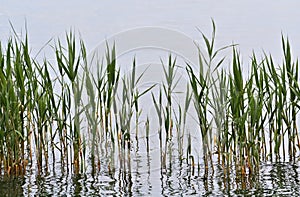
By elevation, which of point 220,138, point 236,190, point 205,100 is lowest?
point 236,190

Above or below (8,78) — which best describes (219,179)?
below

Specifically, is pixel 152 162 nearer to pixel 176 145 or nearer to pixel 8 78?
pixel 176 145

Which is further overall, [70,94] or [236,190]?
[70,94]

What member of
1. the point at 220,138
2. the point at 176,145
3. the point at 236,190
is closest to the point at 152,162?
the point at 176,145

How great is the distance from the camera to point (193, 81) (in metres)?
4.85

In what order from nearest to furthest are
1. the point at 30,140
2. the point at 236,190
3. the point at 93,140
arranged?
the point at 236,190
the point at 93,140
the point at 30,140

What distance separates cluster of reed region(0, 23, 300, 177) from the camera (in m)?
4.84

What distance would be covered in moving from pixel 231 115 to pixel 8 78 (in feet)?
6.03

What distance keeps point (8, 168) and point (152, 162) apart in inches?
50.9

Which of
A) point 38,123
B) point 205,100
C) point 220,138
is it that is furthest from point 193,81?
point 38,123

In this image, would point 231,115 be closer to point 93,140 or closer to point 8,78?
point 93,140

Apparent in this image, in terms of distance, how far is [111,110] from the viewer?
5273 mm

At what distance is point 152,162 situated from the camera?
553cm

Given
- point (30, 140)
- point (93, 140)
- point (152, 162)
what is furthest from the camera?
point (152, 162)
